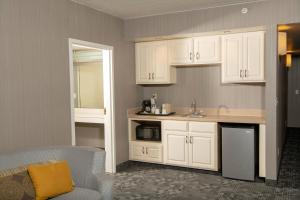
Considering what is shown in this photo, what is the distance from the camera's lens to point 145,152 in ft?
16.5

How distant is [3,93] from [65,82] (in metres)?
0.90

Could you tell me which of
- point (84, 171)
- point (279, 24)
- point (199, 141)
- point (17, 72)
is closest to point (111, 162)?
point (199, 141)

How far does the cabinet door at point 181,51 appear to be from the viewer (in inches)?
186

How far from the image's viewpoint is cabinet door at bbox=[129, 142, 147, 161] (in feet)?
16.5

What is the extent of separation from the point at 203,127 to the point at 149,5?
1989mm

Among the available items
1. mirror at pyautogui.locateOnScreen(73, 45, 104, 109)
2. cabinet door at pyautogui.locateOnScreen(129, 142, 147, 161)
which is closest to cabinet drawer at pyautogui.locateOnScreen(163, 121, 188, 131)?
cabinet door at pyautogui.locateOnScreen(129, 142, 147, 161)

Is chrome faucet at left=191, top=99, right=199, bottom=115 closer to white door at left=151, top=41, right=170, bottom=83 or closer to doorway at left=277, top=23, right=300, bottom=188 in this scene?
white door at left=151, top=41, right=170, bottom=83

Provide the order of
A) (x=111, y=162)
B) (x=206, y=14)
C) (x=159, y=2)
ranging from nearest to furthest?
(x=159, y=2) < (x=206, y=14) < (x=111, y=162)

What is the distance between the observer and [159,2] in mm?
4023

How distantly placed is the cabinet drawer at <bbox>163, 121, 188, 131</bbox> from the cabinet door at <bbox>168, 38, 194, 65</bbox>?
3.26 feet

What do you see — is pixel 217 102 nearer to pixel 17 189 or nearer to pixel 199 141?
pixel 199 141

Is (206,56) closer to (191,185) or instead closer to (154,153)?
(154,153)

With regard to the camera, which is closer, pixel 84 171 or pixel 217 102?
pixel 84 171

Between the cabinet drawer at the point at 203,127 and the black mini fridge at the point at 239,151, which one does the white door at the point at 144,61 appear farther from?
the black mini fridge at the point at 239,151
